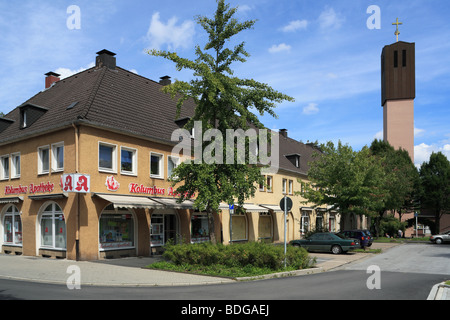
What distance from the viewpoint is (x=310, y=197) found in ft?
104

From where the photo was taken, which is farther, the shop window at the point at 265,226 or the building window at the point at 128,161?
the shop window at the point at 265,226

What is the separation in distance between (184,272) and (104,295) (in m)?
4.74

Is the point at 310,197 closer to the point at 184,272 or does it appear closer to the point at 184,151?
the point at 184,151

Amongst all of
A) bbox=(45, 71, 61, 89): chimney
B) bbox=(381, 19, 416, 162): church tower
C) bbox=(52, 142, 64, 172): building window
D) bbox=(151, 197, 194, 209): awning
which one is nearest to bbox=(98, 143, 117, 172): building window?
bbox=(52, 142, 64, 172): building window

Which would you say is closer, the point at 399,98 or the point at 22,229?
the point at 22,229

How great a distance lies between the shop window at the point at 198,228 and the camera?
85.3 ft

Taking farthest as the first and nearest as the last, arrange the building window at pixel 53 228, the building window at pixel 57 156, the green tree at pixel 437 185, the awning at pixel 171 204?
1. the green tree at pixel 437 185
2. the awning at pixel 171 204
3. the building window at pixel 57 156
4. the building window at pixel 53 228

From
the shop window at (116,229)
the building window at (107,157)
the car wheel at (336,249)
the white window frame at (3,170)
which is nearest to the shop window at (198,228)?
the shop window at (116,229)

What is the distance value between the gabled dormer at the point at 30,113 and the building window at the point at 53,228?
18.6ft

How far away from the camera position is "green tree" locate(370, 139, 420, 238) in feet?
138

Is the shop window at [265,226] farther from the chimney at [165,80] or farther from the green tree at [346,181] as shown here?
the chimney at [165,80]

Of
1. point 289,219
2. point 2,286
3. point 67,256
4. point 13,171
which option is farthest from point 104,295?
point 289,219

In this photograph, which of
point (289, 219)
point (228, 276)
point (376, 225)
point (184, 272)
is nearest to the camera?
point (228, 276)

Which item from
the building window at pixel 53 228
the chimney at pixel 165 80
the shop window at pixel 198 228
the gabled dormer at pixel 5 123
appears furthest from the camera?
the chimney at pixel 165 80
